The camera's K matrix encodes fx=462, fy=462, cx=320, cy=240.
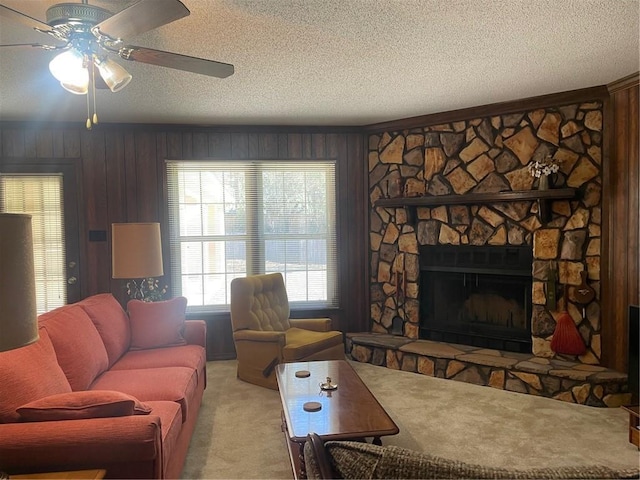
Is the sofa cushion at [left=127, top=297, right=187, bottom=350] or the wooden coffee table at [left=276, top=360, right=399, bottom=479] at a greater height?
the sofa cushion at [left=127, top=297, right=187, bottom=350]

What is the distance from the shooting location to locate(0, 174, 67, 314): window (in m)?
4.62

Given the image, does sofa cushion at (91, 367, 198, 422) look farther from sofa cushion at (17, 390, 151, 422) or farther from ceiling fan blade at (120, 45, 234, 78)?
ceiling fan blade at (120, 45, 234, 78)

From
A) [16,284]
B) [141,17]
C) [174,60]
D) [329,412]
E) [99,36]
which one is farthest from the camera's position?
[329,412]

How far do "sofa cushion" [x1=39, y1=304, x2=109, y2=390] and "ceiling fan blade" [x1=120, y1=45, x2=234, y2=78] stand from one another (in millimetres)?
1538

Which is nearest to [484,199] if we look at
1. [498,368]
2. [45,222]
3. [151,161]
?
[498,368]

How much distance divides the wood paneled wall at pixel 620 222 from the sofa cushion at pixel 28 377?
3849 mm

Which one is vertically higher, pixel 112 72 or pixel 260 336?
pixel 112 72

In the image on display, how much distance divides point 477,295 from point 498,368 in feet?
2.75

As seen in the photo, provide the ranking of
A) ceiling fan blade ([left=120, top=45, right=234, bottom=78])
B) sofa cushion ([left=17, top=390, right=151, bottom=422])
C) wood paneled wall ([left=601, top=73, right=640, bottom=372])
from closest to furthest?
1. sofa cushion ([left=17, top=390, right=151, bottom=422])
2. ceiling fan blade ([left=120, top=45, right=234, bottom=78])
3. wood paneled wall ([left=601, top=73, right=640, bottom=372])

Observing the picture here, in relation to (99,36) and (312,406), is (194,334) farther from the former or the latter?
(99,36)

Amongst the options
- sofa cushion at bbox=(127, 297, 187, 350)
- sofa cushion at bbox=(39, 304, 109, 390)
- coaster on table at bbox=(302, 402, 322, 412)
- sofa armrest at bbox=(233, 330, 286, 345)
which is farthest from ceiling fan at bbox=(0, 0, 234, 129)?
sofa armrest at bbox=(233, 330, 286, 345)

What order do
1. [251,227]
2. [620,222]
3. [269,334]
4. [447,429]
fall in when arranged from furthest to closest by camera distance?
[251,227] < [269,334] < [620,222] < [447,429]

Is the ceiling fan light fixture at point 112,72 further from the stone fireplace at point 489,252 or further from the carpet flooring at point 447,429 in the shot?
the stone fireplace at point 489,252

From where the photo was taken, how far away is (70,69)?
6.66 feet
